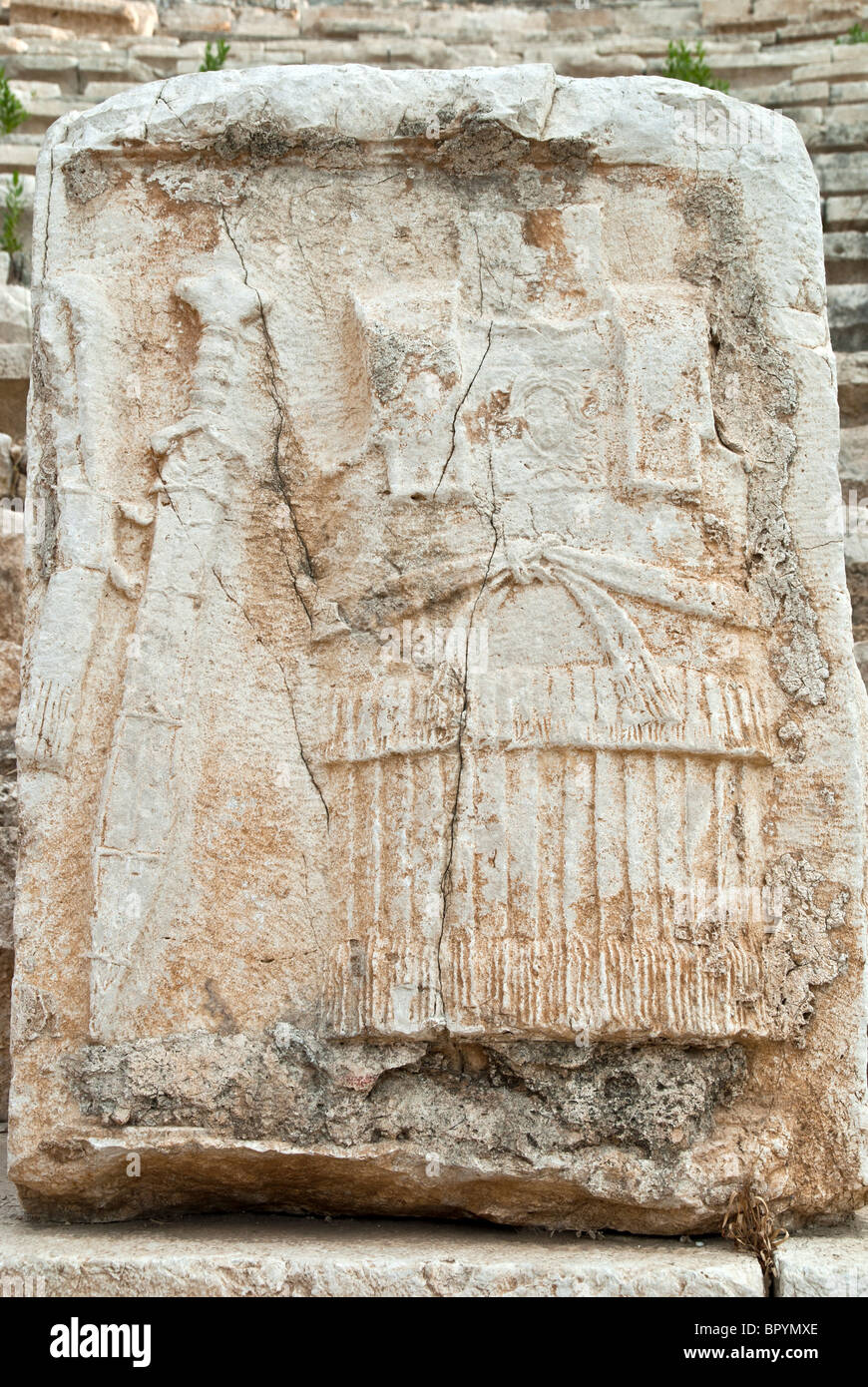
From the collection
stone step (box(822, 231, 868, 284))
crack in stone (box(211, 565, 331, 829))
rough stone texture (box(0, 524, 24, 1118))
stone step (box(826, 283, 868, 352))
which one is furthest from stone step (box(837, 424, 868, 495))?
rough stone texture (box(0, 524, 24, 1118))

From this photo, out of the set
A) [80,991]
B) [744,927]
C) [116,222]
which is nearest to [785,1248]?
[744,927]

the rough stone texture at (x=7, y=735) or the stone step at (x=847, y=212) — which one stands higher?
the stone step at (x=847, y=212)

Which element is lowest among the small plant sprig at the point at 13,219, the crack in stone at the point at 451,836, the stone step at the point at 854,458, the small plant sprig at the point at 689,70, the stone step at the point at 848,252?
the crack in stone at the point at 451,836

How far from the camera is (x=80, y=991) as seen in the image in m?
2.66

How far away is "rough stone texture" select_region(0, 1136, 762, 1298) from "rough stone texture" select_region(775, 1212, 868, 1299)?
53 mm

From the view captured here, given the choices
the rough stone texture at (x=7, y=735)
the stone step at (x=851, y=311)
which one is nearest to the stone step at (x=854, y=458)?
the stone step at (x=851, y=311)

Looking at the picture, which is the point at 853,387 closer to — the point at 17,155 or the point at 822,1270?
the point at 822,1270

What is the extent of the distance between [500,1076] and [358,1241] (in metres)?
0.39

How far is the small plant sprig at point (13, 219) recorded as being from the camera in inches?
219

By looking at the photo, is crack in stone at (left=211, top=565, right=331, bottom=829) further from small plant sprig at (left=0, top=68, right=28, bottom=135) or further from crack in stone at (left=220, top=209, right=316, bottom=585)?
small plant sprig at (left=0, top=68, right=28, bottom=135)

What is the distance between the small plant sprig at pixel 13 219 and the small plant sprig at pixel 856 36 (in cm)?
485

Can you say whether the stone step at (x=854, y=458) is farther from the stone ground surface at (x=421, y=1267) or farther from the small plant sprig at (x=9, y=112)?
the small plant sprig at (x=9, y=112)

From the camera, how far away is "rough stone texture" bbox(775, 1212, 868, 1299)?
239 centimetres

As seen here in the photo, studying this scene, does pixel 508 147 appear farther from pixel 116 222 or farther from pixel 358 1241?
pixel 358 1241
